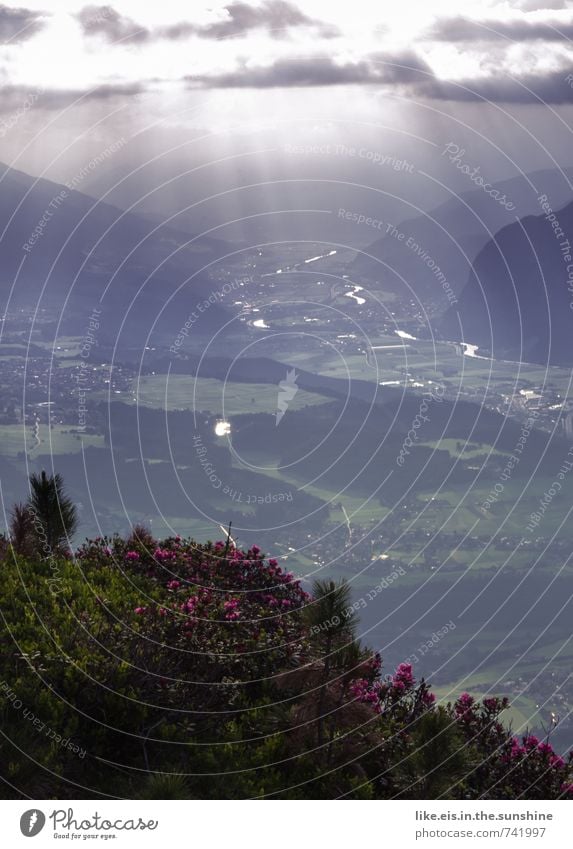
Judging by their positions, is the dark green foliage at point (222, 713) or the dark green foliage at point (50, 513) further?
the dark green foliage at point (50, 513)

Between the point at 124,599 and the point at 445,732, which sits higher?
the point at 124,599

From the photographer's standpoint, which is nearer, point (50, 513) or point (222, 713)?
point (222, 713)

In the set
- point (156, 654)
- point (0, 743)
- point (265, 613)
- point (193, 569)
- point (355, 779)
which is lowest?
point (355, 779)

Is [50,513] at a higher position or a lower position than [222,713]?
higher

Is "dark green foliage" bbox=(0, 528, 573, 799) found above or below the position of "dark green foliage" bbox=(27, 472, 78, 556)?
below

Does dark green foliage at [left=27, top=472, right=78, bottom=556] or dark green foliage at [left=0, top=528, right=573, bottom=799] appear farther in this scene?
dark green foliage at [left=27, top=472, right=78, bottom=556]

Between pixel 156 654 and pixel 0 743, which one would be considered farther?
pixel 156 654

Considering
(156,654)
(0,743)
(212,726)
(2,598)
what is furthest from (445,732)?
(2,598)

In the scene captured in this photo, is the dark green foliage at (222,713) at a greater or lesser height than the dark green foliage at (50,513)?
lesser

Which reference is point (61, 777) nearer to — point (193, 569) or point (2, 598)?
point (2, 598)
